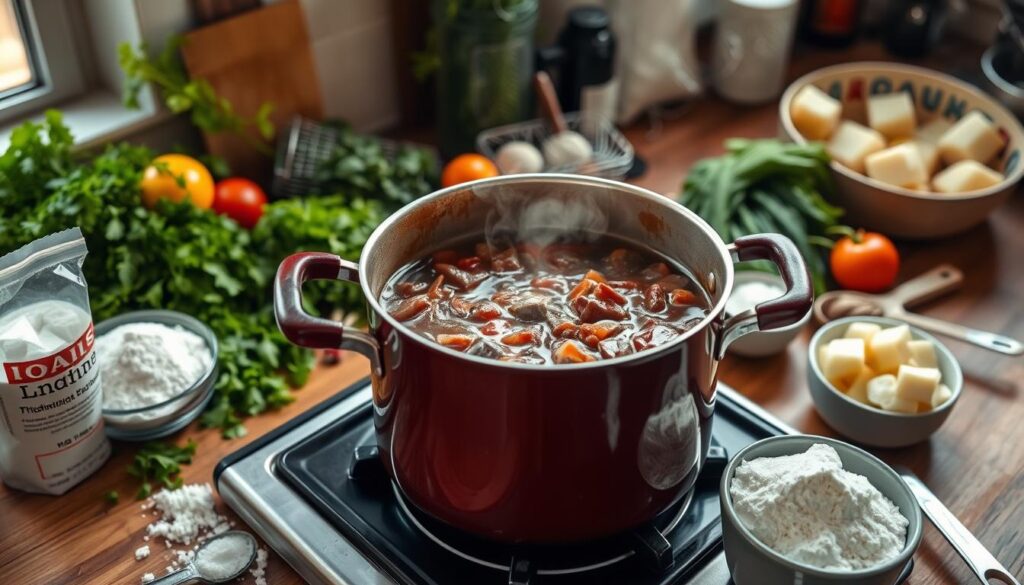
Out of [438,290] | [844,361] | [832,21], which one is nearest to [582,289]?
[438,290]

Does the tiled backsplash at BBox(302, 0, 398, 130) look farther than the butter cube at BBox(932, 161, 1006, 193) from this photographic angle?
Yes

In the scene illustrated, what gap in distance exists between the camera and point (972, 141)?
151cm

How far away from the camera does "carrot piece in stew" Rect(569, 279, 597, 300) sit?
95cm

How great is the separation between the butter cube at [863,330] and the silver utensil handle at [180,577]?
79 cm

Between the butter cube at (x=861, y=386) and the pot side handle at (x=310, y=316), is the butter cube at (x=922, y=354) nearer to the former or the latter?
the butter cube at (x=861, y=386)

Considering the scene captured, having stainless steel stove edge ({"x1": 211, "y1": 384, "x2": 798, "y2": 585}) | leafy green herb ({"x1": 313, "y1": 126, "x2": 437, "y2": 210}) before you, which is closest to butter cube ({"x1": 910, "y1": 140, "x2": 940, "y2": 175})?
stainless steel stove edge ({"x1": 211, "y1": 384, "x2": 798, "y2": 585})

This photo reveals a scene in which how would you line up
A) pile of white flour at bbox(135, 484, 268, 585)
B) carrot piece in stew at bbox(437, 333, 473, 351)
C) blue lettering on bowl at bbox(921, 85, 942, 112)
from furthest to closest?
blue lettering on bowl at bbox(921, 85, 942, 112) → pile of white flour at bbox(135, 484, 268, 585) → carrot piece in stew at bbox(437, 333, 473, 351)

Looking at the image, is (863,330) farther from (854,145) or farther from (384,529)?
(384,529)

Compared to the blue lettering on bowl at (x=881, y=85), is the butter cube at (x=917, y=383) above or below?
below

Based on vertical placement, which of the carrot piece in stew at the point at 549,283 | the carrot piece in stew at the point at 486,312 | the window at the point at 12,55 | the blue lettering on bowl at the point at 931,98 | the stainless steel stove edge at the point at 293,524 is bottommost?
the stainless steel stove edge at the point at 293,524

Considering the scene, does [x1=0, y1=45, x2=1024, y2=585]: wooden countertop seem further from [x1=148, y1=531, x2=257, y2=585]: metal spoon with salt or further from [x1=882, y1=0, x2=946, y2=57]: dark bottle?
[x1=882, y1=0, x2=946, y2=57]: dark bottle

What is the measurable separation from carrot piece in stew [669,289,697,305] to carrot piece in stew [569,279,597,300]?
0.08m

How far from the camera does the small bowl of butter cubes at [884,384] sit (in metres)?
1.09

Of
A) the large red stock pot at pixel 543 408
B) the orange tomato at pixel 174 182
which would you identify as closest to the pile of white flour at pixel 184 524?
the large red stock pot at pixel 543 408
